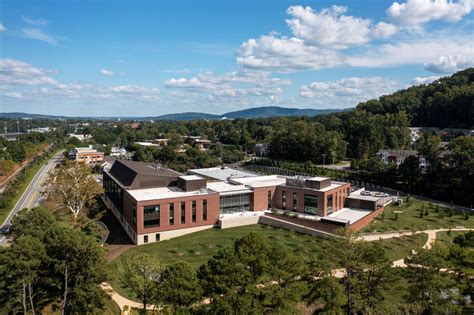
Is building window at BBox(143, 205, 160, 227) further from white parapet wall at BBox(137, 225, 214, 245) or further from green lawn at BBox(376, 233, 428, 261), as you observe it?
green lawn at BBox(376, 233, 428, 261)

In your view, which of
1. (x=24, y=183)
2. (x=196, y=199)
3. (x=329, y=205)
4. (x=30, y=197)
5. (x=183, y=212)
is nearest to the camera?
(x=183, y=212)

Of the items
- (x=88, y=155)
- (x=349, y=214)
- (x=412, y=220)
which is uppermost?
(x=88, y=155)

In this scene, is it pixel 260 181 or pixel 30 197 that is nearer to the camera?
A: pixel 260 181

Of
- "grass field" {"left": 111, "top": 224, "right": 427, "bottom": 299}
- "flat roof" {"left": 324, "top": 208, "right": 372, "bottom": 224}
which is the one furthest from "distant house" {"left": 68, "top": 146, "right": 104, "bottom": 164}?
"flat roof" {"left": 324, "top": 208, "right": 372, "bottom": 224}

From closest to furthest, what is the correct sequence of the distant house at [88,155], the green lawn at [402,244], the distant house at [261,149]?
the green lawn at [402,244]
the distant house at [88,155]
the distant house at [261,149]

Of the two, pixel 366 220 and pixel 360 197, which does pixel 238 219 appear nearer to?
pixel 366 220

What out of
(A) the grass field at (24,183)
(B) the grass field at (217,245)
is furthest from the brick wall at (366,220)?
(A) the grass field at (24,183)

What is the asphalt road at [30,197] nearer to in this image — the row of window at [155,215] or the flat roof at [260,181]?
the row of window at [155,215]

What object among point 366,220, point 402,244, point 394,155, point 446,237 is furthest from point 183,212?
point 394,155
